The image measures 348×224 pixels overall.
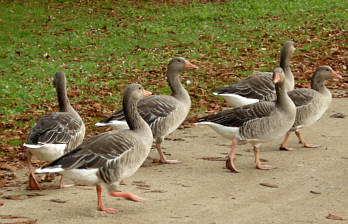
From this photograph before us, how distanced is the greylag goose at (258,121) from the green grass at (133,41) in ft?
15.1

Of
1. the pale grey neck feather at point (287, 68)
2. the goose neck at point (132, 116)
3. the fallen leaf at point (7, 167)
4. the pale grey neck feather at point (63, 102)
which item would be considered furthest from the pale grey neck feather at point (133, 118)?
the pale grey neck feather at point (287, 68)

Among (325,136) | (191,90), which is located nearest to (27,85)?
(191,90)

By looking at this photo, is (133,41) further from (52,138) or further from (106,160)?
(106,160)

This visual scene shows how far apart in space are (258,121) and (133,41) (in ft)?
43.3

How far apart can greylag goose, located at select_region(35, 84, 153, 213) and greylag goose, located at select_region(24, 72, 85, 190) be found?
112 centimetres

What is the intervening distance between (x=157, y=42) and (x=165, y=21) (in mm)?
3235

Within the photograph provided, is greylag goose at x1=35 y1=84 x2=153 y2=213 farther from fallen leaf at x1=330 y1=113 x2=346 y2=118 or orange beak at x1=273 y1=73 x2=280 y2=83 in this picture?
fallen leaf at x1=330 y1=113 x2=346 y2=118

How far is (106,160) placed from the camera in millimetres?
6570

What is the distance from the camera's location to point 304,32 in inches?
848

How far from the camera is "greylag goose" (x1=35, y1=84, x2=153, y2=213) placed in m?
6.42

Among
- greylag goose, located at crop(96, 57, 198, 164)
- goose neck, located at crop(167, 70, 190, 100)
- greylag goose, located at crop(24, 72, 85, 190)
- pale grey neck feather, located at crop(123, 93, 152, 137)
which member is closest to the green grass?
goose neck, located at crop(167, 70, 190, 100)

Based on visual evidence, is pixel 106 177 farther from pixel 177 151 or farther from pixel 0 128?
pixel 0 128

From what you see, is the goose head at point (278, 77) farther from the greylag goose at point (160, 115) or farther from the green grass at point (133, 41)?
the green grass at point (133, 41)

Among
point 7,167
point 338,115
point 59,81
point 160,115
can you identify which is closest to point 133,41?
point 338,115
